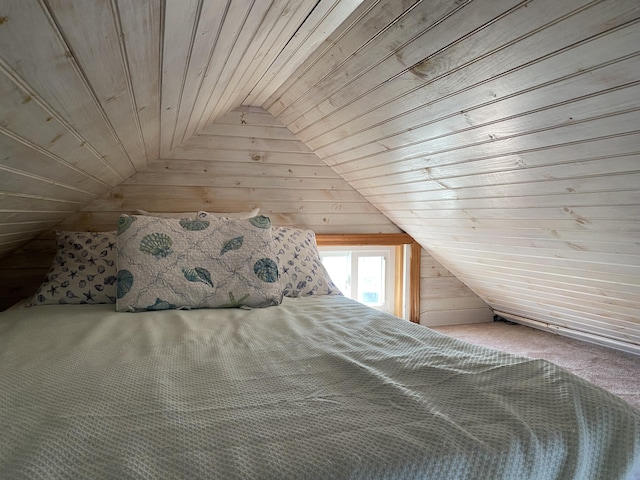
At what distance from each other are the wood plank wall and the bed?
2.89ft

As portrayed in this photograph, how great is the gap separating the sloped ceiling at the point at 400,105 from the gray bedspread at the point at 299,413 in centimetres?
50

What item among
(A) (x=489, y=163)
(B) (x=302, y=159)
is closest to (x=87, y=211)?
(B) (x=302, y=159)

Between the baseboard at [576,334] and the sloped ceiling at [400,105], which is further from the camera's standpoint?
the baseboard at [576,334]

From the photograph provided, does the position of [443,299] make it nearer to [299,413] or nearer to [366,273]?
[366,273]

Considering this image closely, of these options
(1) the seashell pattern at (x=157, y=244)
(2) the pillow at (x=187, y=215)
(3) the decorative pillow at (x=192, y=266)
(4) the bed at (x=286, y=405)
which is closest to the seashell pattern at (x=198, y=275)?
(3) the decorative pillow at (x=192, y=266)

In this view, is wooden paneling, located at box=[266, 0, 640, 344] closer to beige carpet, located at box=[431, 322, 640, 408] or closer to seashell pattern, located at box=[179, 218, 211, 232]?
beige carpet, located at box=[431, 322, 640, 408]

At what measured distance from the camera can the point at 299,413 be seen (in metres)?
0.76

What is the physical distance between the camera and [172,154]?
2494 millimetres

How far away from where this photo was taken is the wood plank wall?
2.30 metres

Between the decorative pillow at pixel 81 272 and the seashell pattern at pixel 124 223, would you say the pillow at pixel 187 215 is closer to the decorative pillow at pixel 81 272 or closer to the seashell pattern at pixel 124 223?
the decorative pillow at pixel 81 272

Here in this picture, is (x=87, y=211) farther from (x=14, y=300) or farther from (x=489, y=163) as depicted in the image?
(x=489, y=163)

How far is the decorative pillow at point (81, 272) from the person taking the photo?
1.77 meters

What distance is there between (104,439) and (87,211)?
1.96 meters

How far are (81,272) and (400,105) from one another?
4.68 ft
